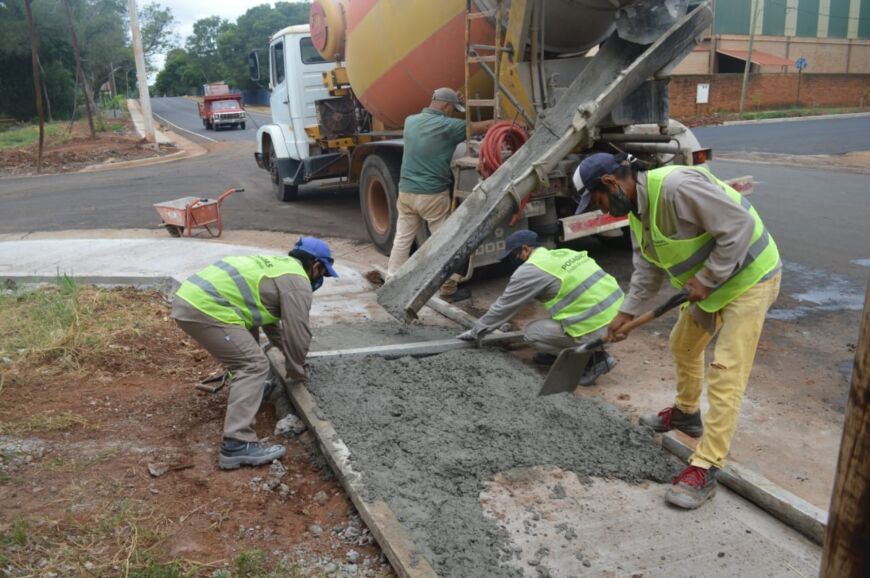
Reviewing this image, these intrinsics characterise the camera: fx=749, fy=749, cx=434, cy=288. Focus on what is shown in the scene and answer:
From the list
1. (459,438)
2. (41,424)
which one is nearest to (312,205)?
(41,424)

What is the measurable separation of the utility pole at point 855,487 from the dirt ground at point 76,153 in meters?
19.7

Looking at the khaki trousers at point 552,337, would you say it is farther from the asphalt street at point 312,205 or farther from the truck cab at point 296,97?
the truck cab at point 296,97

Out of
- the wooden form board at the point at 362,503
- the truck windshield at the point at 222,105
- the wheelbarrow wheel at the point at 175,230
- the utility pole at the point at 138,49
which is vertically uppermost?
the utility pole at the point at 138,49

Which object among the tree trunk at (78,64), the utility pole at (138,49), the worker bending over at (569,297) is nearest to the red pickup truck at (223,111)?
the tree trunk at (78,64)

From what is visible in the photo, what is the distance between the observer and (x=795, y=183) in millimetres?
11633

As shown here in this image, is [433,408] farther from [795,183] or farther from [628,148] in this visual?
[795,183]

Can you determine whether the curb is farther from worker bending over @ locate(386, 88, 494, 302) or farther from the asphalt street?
worker bending over @ locate(386, 88, 494, 302)

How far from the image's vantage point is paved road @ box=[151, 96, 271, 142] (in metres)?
29.7

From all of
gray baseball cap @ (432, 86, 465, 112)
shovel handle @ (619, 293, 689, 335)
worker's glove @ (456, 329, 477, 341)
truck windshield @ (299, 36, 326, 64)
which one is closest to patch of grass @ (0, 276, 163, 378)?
worker's glove @ (456, 329, 477, 341)

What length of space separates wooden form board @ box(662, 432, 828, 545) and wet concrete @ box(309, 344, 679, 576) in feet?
0.97

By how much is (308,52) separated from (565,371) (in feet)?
26.2

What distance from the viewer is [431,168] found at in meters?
6.75

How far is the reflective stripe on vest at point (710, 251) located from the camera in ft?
10.7

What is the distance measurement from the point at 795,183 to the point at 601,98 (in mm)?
7460
